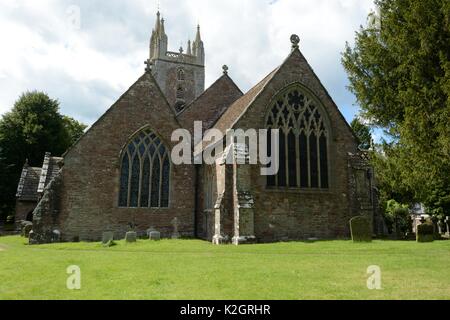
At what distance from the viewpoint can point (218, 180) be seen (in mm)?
20891

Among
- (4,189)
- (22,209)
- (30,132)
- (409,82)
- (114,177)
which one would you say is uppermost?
(30,132)

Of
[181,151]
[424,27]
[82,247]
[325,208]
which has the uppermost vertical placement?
[424,27]

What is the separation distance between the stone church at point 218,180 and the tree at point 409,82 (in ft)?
9.46

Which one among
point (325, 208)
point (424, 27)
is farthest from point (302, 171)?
point (424, 27)

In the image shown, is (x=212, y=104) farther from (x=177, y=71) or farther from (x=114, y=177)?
(x=177, y=71)

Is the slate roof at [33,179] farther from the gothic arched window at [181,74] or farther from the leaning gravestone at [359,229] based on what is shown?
the gothic arched window at [181,74]

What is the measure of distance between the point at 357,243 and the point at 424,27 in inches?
397

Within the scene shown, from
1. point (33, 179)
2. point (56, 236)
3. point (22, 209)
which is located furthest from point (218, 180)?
point (33, 179)

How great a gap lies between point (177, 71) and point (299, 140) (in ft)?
118

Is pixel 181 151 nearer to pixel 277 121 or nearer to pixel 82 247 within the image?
pixel 277 121

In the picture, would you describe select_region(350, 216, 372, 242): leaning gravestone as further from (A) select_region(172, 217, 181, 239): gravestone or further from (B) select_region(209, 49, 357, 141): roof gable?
(A) select_region(172, 217, 181, 239): gravestone

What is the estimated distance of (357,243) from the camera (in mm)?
17531

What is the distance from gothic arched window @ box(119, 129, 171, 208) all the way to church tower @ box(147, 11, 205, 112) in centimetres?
2873

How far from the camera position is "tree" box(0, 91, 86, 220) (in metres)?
43.0
